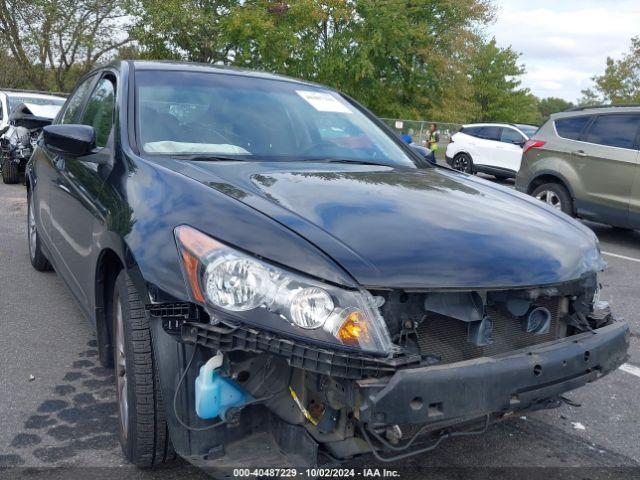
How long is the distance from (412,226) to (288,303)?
599mm

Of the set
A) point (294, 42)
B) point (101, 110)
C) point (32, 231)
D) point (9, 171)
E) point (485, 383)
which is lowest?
point (9, 171)

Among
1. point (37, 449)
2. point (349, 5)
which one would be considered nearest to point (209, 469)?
point (37, 449)

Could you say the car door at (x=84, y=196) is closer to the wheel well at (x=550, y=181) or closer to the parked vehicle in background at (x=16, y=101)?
the wheel well at (x=550, y=181)

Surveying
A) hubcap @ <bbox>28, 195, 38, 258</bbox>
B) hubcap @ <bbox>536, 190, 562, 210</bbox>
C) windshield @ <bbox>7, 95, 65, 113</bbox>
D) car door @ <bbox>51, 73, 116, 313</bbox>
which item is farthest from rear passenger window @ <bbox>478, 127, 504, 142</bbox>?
car door @ <bbox>51, 73, 116, 313</bbox>

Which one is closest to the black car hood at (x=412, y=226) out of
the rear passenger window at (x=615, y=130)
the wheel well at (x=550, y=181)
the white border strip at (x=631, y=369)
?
the white border strip at (x=631, y=369)

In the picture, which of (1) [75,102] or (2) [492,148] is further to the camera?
(2) [492,148]

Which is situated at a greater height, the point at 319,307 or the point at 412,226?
the point at 412,226

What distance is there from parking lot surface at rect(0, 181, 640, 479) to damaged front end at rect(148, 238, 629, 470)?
27 centimetres

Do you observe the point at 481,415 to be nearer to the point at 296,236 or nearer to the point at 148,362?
the point at 296,236

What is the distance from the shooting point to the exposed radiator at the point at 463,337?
219cm

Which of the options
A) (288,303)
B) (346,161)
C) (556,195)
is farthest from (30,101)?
(288,303)

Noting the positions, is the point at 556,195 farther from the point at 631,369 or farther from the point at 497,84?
the point at 497,84

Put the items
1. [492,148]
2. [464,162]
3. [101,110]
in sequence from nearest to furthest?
A: 1. [101,110]
2. [492,148]
3. [464,162]

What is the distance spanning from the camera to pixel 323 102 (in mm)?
3969
